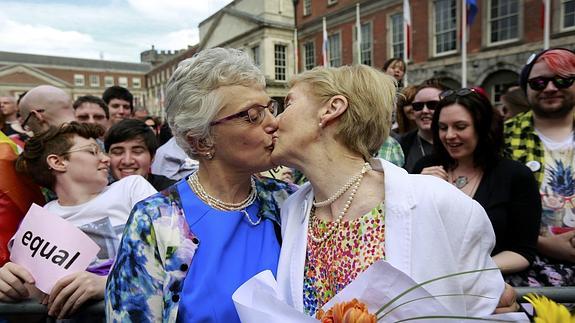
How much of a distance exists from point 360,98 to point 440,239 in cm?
56

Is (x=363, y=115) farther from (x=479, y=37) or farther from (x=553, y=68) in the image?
(x=479, y=37)

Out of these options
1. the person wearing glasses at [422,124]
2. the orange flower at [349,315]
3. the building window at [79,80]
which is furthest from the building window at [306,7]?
the building window at [79,80]

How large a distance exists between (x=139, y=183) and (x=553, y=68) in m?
2.52

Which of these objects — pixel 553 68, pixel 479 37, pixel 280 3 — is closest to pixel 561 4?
pixel 479 37

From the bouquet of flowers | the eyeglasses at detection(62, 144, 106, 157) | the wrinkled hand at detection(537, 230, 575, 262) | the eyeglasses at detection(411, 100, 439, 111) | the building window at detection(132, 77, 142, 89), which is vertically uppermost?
the building window at detection(132, 77, 142, 89)

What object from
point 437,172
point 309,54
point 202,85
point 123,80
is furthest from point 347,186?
point 123,80

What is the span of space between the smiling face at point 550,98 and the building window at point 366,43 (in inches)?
897

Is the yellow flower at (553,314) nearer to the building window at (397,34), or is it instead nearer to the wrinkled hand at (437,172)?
the wrinkled hand at (437,172)

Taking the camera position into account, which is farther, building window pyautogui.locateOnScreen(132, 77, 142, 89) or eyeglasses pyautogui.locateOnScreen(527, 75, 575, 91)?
building window pyautogui.locateOnScreen(132, 77, 142, 89)

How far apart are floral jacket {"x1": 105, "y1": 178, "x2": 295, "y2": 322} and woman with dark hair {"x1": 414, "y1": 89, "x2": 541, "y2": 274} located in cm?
152

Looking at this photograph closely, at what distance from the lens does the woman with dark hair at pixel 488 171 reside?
2039 millimetres

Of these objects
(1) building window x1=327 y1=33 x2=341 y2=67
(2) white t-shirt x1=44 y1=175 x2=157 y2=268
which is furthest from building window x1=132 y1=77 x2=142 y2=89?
(2) white t-shirt x1=44 y1=175 x2=157 y2=268

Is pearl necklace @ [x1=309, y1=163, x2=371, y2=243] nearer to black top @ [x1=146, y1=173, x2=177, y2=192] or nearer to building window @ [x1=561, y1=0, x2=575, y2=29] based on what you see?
black top @ [x1=146, y1=173, x2=177, y2=192]

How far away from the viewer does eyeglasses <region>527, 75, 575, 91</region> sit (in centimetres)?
240
